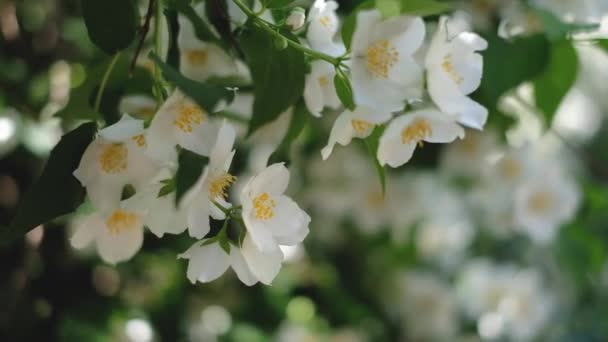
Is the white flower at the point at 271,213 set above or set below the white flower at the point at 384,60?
below

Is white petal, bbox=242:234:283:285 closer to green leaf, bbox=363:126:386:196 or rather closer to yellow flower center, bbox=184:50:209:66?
green leaf, bbox=363:126:386:196

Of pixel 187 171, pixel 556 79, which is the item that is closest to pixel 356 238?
pixel 556 79

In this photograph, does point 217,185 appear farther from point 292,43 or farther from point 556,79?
point 556,79

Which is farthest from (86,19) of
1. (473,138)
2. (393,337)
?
(393,337)

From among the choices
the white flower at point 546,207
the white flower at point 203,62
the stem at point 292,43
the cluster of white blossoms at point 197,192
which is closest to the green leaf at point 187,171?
the cluster of white blossoms at point 197,192

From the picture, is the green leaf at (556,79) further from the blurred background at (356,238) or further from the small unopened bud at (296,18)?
the small unopened bud at (296,18)

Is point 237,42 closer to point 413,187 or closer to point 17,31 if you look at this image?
point 17,31
